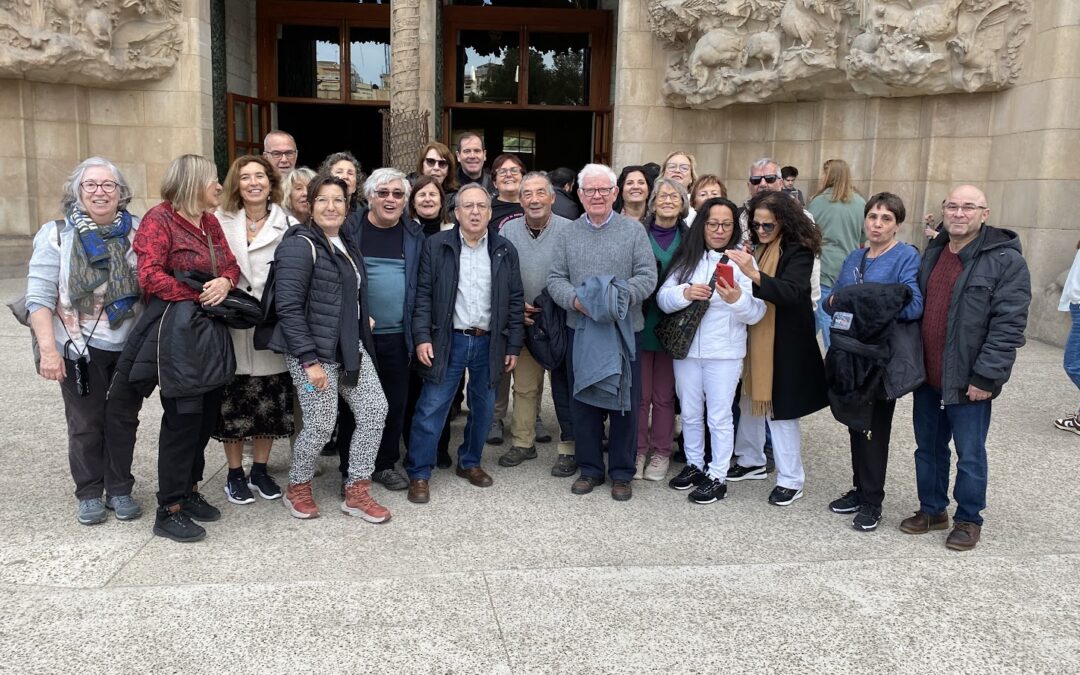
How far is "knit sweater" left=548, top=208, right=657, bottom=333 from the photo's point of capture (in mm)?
4262

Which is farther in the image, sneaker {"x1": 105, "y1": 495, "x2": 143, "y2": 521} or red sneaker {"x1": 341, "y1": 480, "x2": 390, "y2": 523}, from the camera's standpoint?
red sneaker {"x1": 341, "y1": 480, "x2": 390, "y2": 523}

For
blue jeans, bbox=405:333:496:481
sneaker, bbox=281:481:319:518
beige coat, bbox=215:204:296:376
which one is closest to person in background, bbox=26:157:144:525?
beige coat, bbox=215:204:296:376

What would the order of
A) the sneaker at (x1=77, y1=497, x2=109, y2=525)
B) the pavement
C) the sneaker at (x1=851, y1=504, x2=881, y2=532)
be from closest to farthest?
the pavement, the sneaker at (x1=77, y1=497, x2=109, y2=525), the sneaker at (x1=851, y1=504, x2=881, y2=532)

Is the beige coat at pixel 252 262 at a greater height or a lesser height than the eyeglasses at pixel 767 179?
lesser

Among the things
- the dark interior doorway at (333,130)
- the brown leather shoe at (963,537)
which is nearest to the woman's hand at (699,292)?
the brown leather shoe at (963,537)

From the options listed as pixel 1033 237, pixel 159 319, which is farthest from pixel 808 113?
pixel 159 319

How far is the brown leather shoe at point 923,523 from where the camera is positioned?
3.94 m

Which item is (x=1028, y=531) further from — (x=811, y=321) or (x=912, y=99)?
(x=912, y=99)

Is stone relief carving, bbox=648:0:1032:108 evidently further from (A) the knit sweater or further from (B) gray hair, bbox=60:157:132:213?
(B) gray hair, bbox=60:157:132:213

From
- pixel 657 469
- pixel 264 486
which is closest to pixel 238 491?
pixel 264 486

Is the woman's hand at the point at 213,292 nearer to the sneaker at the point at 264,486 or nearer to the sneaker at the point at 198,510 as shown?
the sneaker at the point at 198,510

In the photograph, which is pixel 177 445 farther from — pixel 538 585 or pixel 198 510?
pixel 538 585

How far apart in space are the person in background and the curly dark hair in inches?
121

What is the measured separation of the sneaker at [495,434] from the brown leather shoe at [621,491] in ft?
3.70
